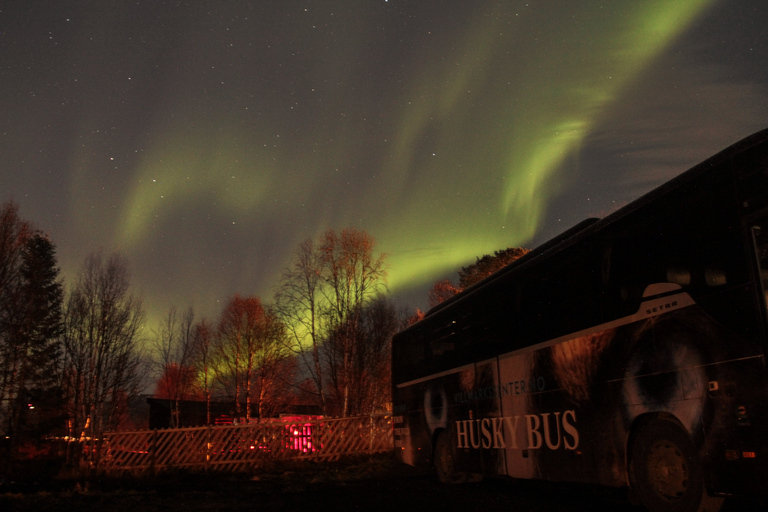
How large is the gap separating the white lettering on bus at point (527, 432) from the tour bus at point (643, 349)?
3cm

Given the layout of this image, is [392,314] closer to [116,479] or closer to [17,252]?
[17,252]

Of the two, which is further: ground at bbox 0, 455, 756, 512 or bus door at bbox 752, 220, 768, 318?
ground at bbox 0, 455, 756, 512

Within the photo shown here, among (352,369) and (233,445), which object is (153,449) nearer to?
(233,445)

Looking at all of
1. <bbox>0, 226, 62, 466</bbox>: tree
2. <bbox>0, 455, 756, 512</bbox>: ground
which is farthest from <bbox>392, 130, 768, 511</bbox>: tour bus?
<bbox>0, 226, 62, 466</bbox>: tree

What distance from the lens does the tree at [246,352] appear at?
50.5 meters

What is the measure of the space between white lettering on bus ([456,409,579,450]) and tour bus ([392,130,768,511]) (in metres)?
0.03

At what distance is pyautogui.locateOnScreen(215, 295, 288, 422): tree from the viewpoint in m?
50.5

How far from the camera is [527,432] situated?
Result: 1023 centimetres

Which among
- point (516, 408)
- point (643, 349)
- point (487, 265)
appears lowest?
point (516, 408)

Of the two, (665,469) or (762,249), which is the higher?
(762,249)

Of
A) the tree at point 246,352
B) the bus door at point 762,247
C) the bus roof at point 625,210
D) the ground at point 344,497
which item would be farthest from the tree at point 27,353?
the bus door at point 762,247

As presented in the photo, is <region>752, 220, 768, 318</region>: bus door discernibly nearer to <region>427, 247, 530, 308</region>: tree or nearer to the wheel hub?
the wheel hub

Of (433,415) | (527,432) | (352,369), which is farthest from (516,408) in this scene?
(352,369)

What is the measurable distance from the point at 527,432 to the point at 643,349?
3.55 m
